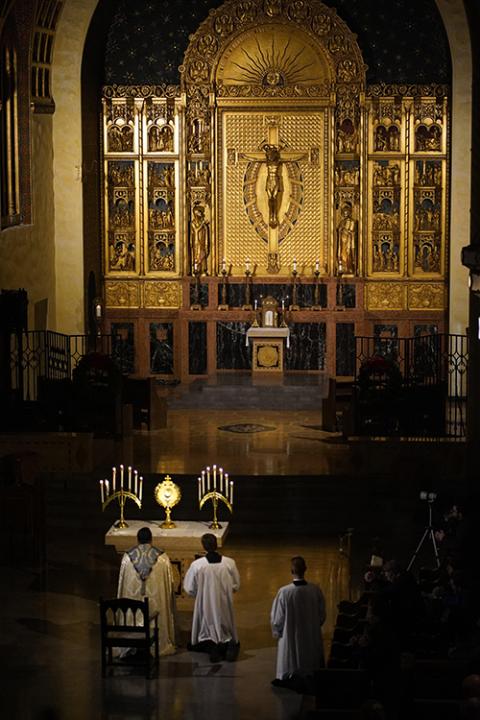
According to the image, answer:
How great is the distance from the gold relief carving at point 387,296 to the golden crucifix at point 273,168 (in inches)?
84.0

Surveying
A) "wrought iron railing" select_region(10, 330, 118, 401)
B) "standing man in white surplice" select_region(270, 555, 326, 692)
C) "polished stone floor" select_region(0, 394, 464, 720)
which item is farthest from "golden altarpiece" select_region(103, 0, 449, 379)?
"standing man in white surplice" select_region(270, 555, 326, 692)

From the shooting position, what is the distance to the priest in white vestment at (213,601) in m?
16.3

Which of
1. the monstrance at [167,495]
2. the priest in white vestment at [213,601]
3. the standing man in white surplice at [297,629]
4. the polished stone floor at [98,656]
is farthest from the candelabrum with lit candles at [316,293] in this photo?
the standing man in white surplice at [297,629]

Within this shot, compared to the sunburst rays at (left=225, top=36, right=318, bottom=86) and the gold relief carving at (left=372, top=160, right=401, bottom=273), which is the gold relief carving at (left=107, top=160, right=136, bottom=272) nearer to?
the sunburst rays at (left=225, top=36, right=318, bottom=86)

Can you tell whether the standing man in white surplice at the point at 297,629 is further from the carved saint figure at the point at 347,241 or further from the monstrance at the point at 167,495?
the carved saint figure at the point at 347,241

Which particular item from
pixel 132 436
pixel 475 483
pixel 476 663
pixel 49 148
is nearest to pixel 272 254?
pixel 49 148

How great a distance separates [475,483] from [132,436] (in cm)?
687

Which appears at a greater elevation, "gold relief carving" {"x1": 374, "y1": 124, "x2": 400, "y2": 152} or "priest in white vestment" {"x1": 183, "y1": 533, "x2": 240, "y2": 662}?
"gold relief carving" {"x1": 374, "y1": 124, "x2": 400, "y2": 152}

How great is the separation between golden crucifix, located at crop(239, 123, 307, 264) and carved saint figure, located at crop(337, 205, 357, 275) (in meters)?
1.31

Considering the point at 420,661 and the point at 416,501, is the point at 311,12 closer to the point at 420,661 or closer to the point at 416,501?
the point at 416,501

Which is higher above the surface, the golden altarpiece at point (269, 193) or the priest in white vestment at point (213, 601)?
the golden altarpiece at point (269, 193)

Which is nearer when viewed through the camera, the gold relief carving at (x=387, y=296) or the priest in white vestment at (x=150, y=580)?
the priest in white vestment at (x=150, y=580)

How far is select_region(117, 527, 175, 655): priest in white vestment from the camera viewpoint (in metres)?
16.3

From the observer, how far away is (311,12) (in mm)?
31172
